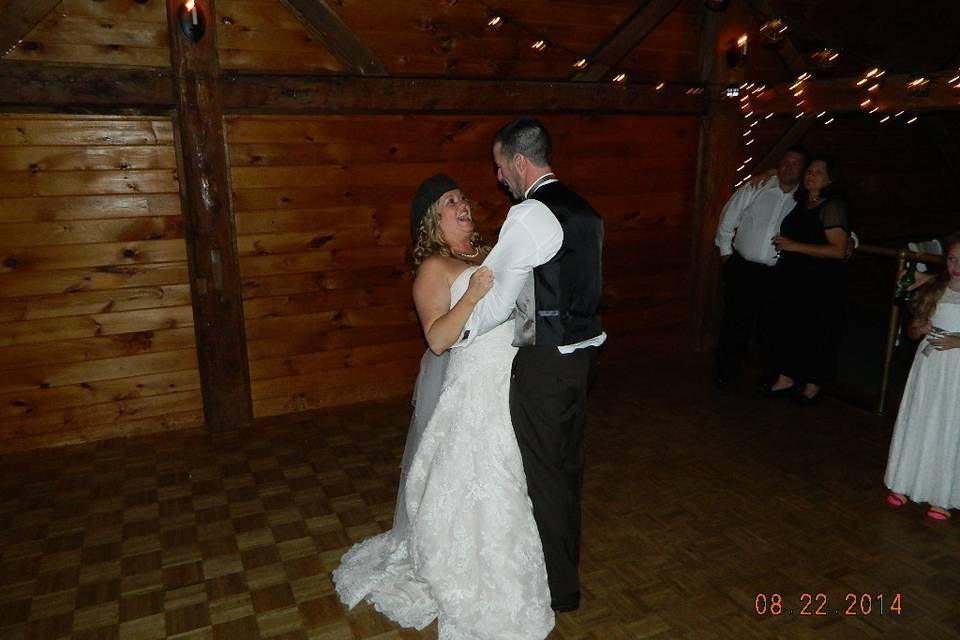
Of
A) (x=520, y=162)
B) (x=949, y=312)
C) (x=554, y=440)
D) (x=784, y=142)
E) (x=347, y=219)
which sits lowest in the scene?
(x=554, y=440)

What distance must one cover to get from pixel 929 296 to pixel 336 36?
3.46 meters

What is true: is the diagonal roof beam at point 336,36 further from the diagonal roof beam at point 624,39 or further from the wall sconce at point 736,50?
the wall sconce at point 736,50

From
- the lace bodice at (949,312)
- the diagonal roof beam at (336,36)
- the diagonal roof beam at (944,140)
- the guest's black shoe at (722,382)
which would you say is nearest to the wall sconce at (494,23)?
the diagonal roof beam at (336,36)

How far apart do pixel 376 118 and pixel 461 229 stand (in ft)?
6.79

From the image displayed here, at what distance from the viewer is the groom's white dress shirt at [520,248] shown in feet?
7.26

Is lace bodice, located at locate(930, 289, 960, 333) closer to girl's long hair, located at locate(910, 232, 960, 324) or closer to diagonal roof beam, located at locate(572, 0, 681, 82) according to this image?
girl's long hair, located at locate(910, 232, 960, 324)

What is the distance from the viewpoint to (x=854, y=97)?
466 centimetres

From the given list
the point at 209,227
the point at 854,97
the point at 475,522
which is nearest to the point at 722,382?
the point at 854,97

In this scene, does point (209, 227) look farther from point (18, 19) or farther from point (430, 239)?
point (430, 239)

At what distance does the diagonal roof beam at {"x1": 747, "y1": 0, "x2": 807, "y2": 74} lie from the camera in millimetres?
5324

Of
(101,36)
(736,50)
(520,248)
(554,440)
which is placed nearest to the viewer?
(520,248)

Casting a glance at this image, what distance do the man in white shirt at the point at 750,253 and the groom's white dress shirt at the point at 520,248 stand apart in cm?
291

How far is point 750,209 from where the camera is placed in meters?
4.75

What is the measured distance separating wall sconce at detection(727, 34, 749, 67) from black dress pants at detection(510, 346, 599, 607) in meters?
3.78
